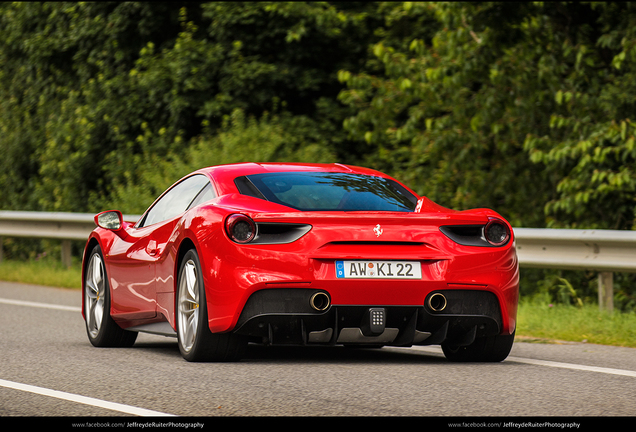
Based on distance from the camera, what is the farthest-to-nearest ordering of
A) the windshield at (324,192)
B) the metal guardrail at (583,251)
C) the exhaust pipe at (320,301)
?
the metal guardrail at (583,251), the windshield at (324,192), the exhaust pipe at (320,301)

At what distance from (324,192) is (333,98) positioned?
1424 centimetres

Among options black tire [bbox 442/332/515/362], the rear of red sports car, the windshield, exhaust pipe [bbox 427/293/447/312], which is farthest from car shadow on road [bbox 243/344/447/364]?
the windshield

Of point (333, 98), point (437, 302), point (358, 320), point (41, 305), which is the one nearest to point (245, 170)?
point (358, 320)

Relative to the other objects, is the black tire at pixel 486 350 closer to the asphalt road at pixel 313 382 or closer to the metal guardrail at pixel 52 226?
the asphalt road at pixel 313 382

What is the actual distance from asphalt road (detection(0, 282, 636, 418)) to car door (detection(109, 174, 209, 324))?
0.32m

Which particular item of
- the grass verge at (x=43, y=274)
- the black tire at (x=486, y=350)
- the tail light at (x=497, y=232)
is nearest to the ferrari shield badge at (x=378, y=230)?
the tail light at (x=497, y=232)

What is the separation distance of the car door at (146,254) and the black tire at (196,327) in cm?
42

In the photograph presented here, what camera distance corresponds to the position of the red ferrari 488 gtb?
623cm

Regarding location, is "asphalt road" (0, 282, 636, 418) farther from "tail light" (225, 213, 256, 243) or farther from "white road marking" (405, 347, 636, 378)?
"tail light" (225, 213, 256, 243)

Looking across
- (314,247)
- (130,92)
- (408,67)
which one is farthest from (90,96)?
(314,247)

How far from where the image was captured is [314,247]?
20.4 feet

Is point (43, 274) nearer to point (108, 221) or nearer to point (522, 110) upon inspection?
point (522, 110)

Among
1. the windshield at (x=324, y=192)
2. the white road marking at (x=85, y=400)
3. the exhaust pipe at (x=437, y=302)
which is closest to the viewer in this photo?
the white road marking at (x=85, y=400)

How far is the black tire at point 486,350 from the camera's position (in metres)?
6.89
